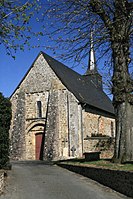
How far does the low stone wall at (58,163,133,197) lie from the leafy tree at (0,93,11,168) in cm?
374

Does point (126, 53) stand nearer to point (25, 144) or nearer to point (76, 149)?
point (76, 149)

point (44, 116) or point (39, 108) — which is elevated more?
point (39, 108)

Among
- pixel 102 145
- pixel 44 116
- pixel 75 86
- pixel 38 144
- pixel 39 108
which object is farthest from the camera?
pixel 75 86

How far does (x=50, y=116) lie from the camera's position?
1181 inches

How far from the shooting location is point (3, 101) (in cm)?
1510

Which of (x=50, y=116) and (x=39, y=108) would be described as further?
(x=39, y=108)

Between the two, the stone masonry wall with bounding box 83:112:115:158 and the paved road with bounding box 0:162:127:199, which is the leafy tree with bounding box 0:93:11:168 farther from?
the stone masonry wall with bounding box 83:112:115:158

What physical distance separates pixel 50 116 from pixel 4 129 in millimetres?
15384

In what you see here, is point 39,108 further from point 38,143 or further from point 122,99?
point 122,99

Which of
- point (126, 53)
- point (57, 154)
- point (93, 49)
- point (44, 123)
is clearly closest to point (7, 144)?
point (93, 49)

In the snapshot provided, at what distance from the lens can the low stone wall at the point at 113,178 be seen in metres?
9.36

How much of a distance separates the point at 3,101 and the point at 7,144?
208cm

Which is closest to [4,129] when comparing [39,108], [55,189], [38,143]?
[55,189]

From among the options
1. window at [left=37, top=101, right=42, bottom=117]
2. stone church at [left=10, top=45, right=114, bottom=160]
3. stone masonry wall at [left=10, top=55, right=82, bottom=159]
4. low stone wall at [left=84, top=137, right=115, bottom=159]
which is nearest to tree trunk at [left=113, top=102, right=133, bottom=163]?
low stone wall at [left=84, top=137, right=115, bottom=159]
